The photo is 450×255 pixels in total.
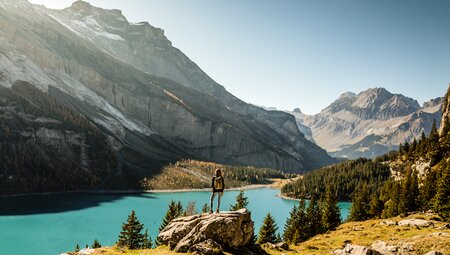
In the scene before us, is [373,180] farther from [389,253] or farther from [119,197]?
[389,253]

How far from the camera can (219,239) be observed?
30344 millimetres

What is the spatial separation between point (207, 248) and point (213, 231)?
99.7 inches

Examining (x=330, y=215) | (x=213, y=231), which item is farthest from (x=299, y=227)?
(x=213, y=231)

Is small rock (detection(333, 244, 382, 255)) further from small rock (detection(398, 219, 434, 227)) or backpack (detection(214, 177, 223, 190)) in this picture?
small rock (detection(398, 219, 434, 227))

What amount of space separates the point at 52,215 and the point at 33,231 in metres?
24.2

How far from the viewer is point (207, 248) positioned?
1104 inches

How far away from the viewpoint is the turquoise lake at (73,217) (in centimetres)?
9688

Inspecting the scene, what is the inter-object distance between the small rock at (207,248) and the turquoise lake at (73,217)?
73439 millimetres

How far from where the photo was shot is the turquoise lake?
96.9 m

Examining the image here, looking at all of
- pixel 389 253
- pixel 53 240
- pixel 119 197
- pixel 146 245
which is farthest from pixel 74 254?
pixel 119 197

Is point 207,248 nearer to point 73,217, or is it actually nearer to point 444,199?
point 444,199

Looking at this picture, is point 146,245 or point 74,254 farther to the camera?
point 146,245

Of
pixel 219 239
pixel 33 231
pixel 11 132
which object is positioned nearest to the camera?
pixel 219 239

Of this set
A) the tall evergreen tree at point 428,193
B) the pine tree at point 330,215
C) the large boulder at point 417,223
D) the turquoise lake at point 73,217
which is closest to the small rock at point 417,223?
the large boulder at point 417,223
